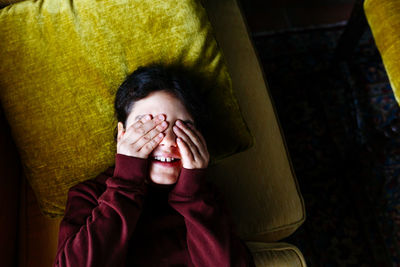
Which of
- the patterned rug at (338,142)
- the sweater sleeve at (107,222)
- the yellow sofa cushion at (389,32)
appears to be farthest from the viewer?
the patterned rug at (338,142)

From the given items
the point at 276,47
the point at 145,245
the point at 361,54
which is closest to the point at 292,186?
the point at 145,245

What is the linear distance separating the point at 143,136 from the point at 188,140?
0.36ft

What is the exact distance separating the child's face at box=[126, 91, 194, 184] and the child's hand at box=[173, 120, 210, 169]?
2cm

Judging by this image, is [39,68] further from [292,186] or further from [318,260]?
[318,260]

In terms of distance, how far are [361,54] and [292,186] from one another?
39.8 inches

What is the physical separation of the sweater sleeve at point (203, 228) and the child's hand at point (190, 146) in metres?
0.02

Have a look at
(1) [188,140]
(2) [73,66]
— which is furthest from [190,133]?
(2) [73,66]

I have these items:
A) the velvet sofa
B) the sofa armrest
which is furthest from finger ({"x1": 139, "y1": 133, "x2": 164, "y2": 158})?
the sofa armrest

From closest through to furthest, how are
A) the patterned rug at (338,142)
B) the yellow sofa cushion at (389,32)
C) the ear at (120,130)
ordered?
1. the ear at (120,130)
2. the yellow sofa cushion at (389,32)
3. the patterned rug at (338,142)

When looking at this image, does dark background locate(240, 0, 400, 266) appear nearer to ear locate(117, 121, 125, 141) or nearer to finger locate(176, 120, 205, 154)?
finger locate(176, 120, 205, 154)

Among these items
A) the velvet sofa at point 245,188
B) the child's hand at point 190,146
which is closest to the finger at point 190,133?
the child's hand at point 190,146

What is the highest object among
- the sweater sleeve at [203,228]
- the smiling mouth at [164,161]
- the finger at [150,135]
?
the finger at [150,135]

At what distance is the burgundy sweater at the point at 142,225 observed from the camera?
2.47 ft

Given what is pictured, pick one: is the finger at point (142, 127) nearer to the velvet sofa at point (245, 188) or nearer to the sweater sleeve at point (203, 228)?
the sweater sleeve at point (203, 228)
